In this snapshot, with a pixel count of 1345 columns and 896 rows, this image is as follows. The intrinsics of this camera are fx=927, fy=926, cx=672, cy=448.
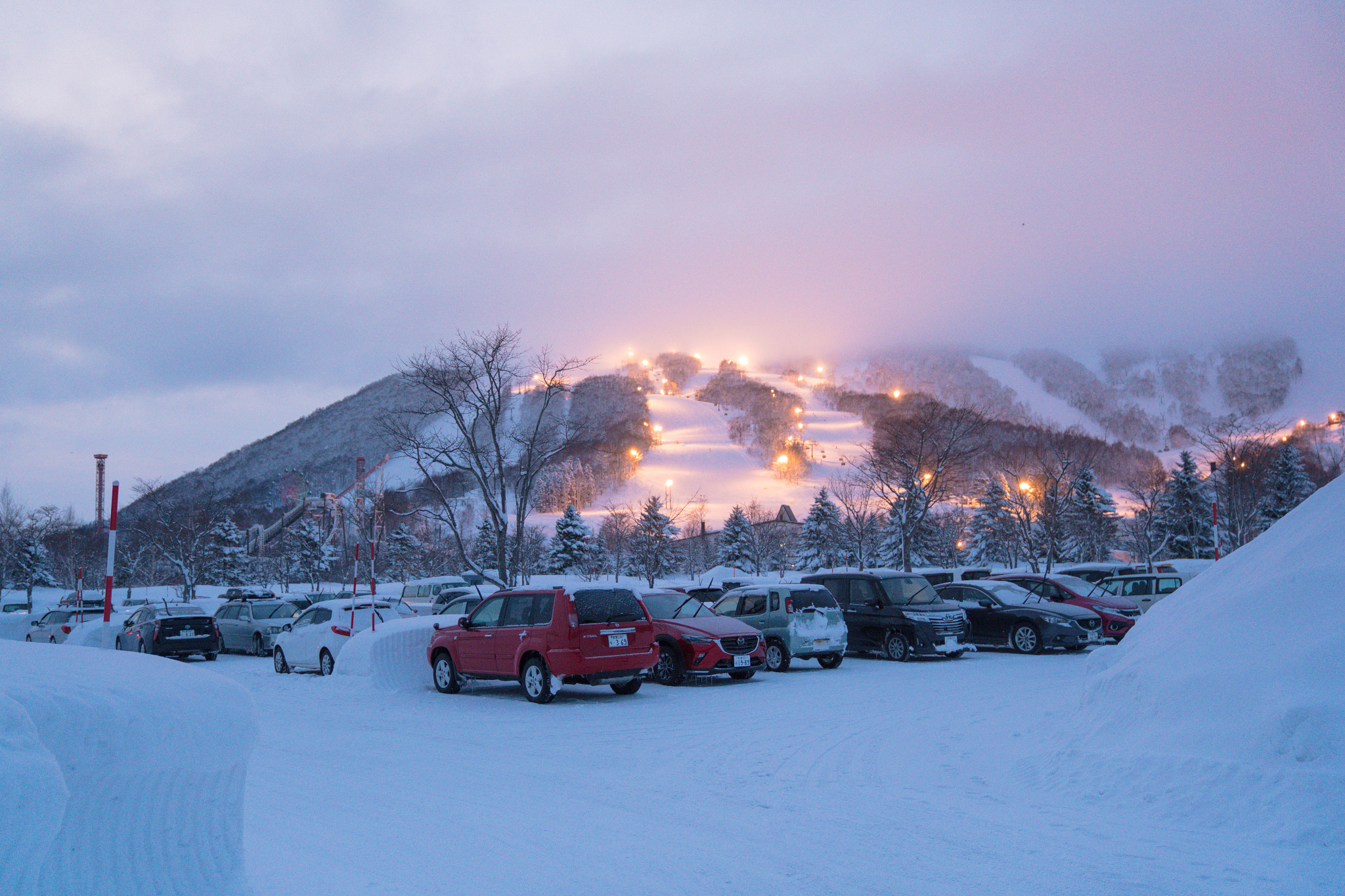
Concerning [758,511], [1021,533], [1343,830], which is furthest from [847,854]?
[758,511]

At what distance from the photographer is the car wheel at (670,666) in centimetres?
1521

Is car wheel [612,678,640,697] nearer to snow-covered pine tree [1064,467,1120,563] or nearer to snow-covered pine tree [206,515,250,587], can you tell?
snow-covered pine tree [1064,467,1120,563]

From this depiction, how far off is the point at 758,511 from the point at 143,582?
60.7 m

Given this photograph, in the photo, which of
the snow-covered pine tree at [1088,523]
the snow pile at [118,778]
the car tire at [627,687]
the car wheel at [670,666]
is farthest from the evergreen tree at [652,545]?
the snow pile at [118,778]

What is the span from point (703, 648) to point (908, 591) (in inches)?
238

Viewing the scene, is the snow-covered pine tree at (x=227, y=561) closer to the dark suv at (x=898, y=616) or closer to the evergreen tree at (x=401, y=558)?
the evergreen tree at (x=401, y=558)

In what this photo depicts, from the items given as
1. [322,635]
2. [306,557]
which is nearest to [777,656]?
[322,635]

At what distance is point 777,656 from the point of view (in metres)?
17.4

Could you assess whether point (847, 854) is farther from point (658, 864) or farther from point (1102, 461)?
point (1102, 461)

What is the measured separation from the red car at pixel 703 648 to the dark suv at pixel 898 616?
12.8ft

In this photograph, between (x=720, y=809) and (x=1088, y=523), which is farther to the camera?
(x=1088, y=523)

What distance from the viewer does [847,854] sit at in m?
5.69

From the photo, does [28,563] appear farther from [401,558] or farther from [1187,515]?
[1187,515]

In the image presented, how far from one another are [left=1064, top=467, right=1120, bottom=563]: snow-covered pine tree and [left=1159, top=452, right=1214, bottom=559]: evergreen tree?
3552 millimetres
